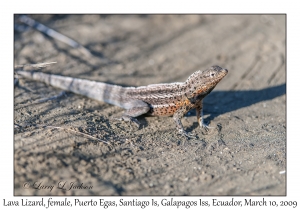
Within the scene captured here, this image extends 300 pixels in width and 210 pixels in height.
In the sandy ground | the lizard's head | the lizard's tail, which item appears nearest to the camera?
the sandy ground

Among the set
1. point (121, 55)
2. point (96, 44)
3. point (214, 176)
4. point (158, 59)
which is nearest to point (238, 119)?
point (214, 176)

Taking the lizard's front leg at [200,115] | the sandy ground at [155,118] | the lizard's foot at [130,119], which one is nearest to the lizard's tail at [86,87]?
the sandy ground at [155,118]

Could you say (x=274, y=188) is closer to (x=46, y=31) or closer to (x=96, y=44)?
(x=96, y=44)

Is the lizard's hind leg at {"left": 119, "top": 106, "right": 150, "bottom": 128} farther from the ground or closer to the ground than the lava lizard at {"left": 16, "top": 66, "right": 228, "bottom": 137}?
closer to the ground

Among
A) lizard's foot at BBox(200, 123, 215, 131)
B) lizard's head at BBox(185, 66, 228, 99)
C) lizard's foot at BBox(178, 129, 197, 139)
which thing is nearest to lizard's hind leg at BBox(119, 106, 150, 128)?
lizard's foot at BBox(178, 129, 197, 139)

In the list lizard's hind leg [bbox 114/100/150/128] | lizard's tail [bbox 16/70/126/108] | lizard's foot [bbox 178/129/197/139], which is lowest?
lizard's foot [bbox 178/129/197/139]

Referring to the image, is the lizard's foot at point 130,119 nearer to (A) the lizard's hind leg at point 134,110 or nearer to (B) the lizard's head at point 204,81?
(A) the lizard's hind leg at point 134,110

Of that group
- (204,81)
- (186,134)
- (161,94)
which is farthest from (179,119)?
(204,81)

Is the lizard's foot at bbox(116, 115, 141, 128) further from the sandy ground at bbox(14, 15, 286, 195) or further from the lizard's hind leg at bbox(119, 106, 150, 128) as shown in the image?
the sandy ground at bbox(14, 15, 286, 195)
